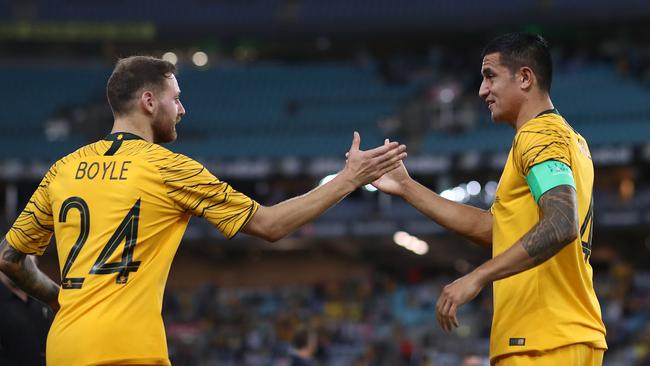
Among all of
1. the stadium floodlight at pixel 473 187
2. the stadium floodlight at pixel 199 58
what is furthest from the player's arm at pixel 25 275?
the stadium floodlight at pixel 199 58

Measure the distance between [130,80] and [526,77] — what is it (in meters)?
1.78

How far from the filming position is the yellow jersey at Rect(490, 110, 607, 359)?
13.4 ft

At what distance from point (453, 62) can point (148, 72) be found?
1168 inches

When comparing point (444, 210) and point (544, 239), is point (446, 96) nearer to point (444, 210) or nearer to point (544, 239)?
point (444, 210)

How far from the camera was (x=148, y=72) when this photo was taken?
171 inches

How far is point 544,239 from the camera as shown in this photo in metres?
3.87

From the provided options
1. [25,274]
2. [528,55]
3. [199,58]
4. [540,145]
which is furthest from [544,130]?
[199,58]

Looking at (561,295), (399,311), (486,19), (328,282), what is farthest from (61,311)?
(486,19)

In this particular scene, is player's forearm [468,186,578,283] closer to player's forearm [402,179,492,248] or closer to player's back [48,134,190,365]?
player's forearm [402,179,492,248]

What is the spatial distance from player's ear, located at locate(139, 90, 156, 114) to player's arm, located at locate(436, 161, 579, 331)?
5.02 feet

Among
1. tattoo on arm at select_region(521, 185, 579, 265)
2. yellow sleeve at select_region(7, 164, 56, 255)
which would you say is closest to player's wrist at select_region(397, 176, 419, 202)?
tattoo on arm at select_region(521, 185, 579, 265)

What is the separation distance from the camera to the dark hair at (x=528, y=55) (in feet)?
14.6

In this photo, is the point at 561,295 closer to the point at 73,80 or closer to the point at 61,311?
the point at 61,311

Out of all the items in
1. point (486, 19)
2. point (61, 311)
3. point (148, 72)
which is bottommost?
point (61, 311)
